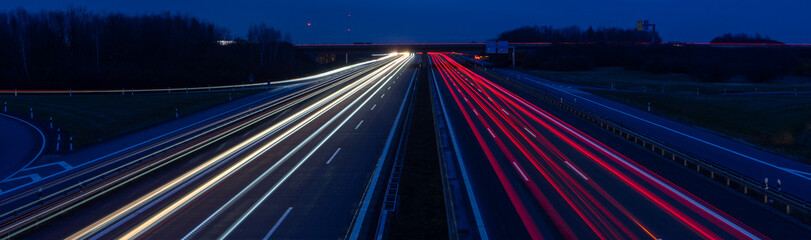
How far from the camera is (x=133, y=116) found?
36156 mm

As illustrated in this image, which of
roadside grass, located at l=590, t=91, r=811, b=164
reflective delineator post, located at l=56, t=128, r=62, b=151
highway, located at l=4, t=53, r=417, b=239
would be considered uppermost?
roadside grass, located at l=590, t=91, r=811, b=164

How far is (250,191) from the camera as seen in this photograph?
60.1ft

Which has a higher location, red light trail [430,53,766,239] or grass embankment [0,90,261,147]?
grass embankment [0,90,261,147]

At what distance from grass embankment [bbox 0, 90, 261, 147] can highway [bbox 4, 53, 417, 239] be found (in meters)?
6.43

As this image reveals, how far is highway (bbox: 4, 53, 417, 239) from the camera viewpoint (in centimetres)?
1445

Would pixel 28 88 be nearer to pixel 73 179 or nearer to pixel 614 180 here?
pixel 73 179

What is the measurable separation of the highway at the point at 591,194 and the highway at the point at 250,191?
4059 mm

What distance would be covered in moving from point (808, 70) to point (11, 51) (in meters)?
118

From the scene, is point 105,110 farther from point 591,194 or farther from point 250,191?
point 591,194

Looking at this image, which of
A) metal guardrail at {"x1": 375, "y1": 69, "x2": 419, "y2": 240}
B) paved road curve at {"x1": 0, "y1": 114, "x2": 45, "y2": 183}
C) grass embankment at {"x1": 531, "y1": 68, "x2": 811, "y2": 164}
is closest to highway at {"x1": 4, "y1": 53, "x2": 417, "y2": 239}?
metal guardrail at {"x1": 375, "y1": 69, "x2": 419, "y2": 240}

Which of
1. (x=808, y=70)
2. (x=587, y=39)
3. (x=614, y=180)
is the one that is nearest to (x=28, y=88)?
(x=614, y=180)

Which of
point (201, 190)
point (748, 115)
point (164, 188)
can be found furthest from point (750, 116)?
point (164, 188)

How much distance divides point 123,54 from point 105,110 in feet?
160

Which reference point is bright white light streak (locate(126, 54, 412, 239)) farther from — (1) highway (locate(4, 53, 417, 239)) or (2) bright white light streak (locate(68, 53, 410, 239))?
(2) bright white light streak (locate(68, 53, 410, 239))
